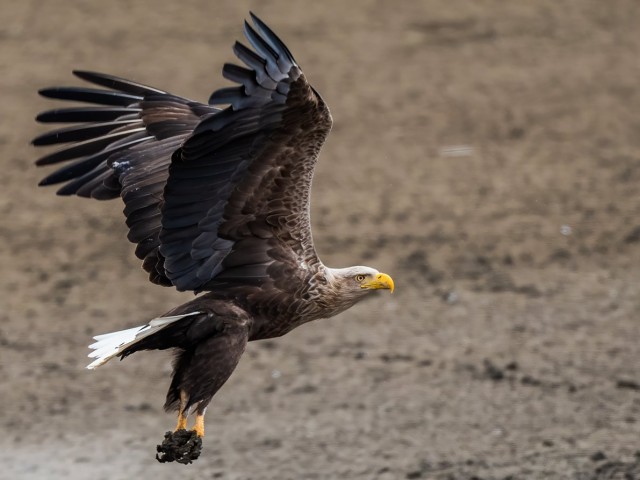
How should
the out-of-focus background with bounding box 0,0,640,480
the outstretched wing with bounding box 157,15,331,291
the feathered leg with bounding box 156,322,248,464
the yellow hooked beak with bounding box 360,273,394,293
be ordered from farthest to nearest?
the out-of-focus background with bounding box 0,0,640,480
the yellow hooked beak with bounding box 360,273,394,293
the feathered leg with bounding box 156,322,248,464
the outstretched wing with bounding box 157,15,331,291

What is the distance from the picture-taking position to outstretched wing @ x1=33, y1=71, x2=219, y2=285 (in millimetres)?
6828

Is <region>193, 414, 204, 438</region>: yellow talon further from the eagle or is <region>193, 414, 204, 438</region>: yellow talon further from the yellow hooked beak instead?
the yellow hooked beak

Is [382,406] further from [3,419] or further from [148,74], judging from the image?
[148,74]

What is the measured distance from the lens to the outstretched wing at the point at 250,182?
590 centimetres

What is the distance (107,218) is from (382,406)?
3.22 meters

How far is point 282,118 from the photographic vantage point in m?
5.98

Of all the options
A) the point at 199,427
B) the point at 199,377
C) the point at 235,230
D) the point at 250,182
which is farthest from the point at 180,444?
the point at 250,182

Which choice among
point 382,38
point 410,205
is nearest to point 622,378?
point 410,205

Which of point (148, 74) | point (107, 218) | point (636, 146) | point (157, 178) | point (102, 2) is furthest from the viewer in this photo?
point (102, 2)

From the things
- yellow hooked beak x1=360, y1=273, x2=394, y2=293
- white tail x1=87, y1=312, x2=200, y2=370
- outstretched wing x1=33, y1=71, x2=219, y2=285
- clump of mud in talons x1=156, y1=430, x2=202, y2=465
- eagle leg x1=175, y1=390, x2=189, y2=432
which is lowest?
clump of mud in talons x1=156, y1=430, x2=202, y2=465

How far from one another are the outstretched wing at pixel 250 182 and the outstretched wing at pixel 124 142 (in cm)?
38

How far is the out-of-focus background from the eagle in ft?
4.72

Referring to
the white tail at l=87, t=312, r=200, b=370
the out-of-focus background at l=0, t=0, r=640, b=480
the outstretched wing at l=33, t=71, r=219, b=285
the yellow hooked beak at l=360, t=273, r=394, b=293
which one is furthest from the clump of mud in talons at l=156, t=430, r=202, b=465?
the out-of-focus background at l=0, t=0, r=640, b=480

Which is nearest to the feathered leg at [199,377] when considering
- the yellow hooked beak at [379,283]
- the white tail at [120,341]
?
the white tail at [120,341]
